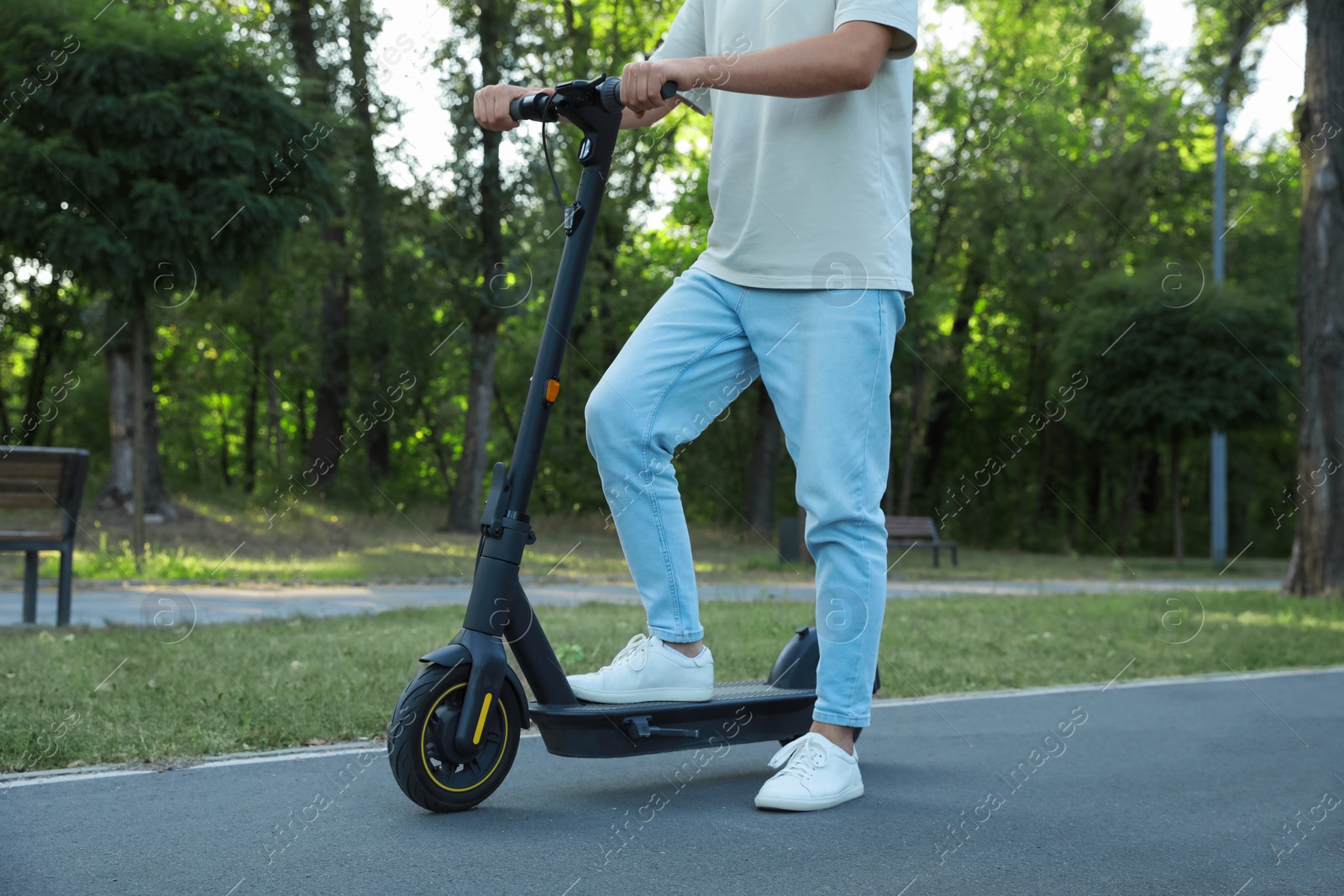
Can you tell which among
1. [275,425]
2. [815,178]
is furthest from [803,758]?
[275,425]

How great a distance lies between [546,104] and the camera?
303 cm

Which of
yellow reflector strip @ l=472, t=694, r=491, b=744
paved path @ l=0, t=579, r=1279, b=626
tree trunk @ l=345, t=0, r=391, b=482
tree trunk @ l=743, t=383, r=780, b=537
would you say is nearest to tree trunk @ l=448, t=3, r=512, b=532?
tree trunk @ l=345, t=0, r=391, b=482

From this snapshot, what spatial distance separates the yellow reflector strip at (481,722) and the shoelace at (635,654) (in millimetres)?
392

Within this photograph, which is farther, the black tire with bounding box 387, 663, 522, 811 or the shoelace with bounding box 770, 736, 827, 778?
the shoelace with bounding box 770, 736, 827, 778

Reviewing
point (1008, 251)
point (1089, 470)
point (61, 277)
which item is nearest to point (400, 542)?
point (61, 277)

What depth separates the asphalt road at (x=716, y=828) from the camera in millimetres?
2439

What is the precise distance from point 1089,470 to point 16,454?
1240 inches

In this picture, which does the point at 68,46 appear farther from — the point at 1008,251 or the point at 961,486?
the point at 961,486

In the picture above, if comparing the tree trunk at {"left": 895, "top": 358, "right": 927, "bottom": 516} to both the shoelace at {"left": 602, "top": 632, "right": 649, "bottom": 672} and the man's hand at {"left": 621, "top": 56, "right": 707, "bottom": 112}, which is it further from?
the man's hand at {"left": 621, "top": 56, "right": 707, "bottom": 112}

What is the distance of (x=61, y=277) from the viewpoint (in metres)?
11.9

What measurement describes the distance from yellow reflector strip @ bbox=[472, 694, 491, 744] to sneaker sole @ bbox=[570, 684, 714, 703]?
0.31 metres

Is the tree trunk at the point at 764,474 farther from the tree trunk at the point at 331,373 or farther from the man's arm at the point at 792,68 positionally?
the man's arm at the point at 792,68

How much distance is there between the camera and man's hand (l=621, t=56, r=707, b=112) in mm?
Answer: 2811

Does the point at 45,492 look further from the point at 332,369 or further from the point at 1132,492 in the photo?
the point at 1132,492
